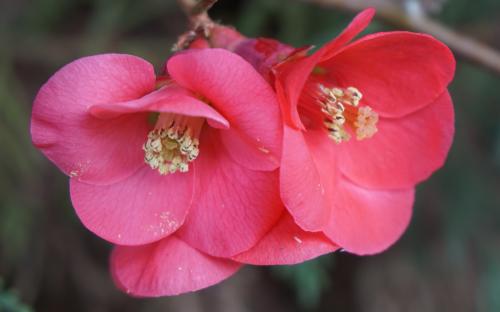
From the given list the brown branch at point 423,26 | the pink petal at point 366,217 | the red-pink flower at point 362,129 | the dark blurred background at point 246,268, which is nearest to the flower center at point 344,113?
the red-pink flower at point 362,129

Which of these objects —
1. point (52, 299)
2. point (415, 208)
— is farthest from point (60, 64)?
point (415, 208)

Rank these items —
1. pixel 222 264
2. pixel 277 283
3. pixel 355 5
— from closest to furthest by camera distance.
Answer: pixel 222 264 → pixel 355 5 → pixel 277 283

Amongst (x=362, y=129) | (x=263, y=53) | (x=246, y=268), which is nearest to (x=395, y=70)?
(x=362, y=129)

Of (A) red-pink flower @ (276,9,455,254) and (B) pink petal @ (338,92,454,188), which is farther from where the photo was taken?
(B) pink petal @ (338,92,454,188)

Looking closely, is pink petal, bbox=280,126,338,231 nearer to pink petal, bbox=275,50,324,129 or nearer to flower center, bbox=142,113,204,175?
pink petal, bbox=275,50,324,129

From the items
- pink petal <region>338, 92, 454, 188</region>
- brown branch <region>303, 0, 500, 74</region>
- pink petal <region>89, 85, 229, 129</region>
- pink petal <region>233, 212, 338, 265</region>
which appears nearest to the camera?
pink petal <region>89, 85, 229, 129</region>

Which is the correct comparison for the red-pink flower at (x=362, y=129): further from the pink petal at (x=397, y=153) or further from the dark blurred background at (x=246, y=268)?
the dark blurred background at (x=246, y=268)

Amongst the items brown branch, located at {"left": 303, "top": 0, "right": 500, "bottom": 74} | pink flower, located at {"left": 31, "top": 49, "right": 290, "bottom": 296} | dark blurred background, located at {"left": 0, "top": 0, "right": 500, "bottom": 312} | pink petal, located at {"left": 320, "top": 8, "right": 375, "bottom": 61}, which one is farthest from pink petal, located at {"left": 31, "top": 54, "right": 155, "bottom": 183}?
dark blurred background, located at {"left": 0, "top": 0, "right": 500, "bottom": 312}

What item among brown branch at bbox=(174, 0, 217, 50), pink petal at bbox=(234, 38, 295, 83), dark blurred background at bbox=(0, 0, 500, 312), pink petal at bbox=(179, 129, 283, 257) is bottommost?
dark blurred background at bbox=(0, 0, 500, 312)

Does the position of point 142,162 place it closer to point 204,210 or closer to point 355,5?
point 204,210
